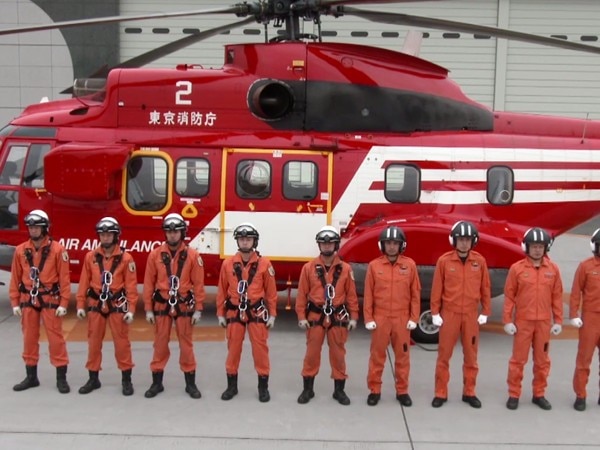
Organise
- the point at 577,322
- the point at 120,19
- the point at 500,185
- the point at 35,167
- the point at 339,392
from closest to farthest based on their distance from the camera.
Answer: the point at 577,322, the point at 339,392, the point at 120,19, the point at 500,185, the point at 35,167

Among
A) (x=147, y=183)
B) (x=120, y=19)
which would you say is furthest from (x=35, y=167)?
(x=120, y=19)

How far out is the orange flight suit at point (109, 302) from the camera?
6.35m

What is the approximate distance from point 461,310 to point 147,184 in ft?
14.1

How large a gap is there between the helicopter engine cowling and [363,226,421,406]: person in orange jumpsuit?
304 cm

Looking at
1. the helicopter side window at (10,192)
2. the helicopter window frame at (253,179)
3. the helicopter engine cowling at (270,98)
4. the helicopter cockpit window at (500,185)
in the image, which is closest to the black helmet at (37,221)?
the helicopter side window at (10,192)

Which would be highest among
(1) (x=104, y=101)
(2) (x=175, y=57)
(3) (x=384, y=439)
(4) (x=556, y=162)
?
(2) (x=175, y=57)

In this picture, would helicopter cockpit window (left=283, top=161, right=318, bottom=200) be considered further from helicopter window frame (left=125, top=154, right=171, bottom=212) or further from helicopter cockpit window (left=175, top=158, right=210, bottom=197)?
helicopter window frame (left=125, top=154, right=171, bottom=212)

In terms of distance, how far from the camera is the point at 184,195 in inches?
335

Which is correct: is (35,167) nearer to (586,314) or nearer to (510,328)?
(510,328)

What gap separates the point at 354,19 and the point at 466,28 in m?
13.2

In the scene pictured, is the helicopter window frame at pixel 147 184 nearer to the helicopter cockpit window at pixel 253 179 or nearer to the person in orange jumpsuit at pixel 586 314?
the helicopter cockpit window at pixel 253 179

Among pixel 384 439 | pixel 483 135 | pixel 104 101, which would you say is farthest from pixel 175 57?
pixel 384 439

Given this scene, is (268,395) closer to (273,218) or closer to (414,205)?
(273,218)

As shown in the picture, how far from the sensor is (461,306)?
245 inches
